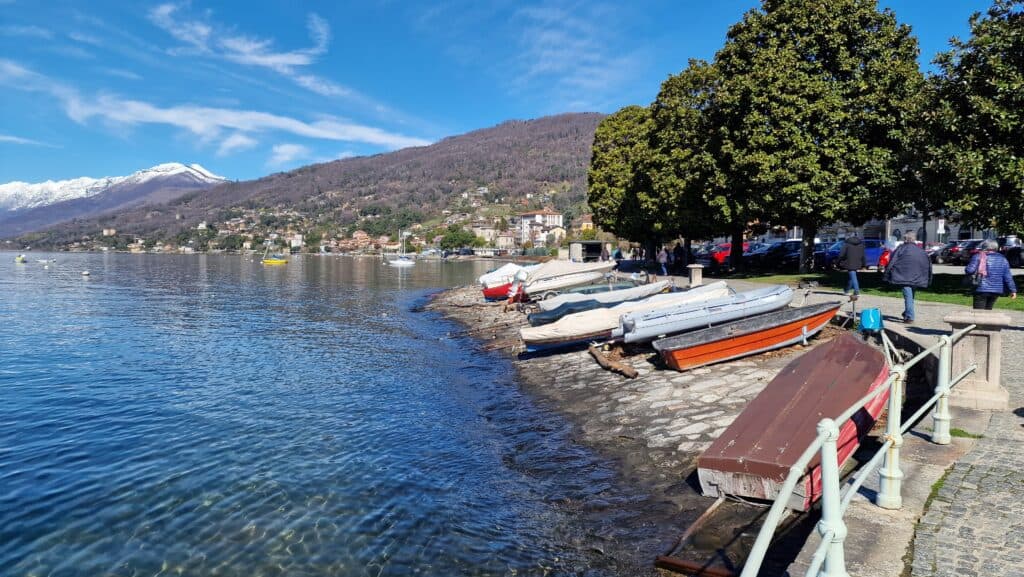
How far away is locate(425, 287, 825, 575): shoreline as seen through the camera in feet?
23.8

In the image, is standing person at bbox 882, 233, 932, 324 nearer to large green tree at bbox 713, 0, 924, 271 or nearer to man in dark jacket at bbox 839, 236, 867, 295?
man in dark jacket at bbox 839, 236, 867, 295

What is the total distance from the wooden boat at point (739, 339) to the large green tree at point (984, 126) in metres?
10.6

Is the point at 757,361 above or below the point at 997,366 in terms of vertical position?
below

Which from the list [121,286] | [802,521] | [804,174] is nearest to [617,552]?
[802,521]

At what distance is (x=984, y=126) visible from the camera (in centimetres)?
2045

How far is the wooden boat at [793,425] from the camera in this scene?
700cm

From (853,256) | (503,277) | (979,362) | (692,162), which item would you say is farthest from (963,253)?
(979,362)

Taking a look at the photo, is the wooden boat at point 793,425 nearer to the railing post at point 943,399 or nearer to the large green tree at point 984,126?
the railing post at point 943,399

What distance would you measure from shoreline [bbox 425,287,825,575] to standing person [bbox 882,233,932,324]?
2.20 meters

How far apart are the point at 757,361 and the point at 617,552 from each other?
7981mm

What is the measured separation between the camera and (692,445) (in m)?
9.52

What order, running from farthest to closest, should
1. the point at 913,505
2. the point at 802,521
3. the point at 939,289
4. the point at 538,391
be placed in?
the point at 939,289 → the point at 538,391 → the point at 802,521 → the point at 913,505

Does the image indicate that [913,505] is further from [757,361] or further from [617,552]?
[757,361]

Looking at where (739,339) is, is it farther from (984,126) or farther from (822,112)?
(822,112)
